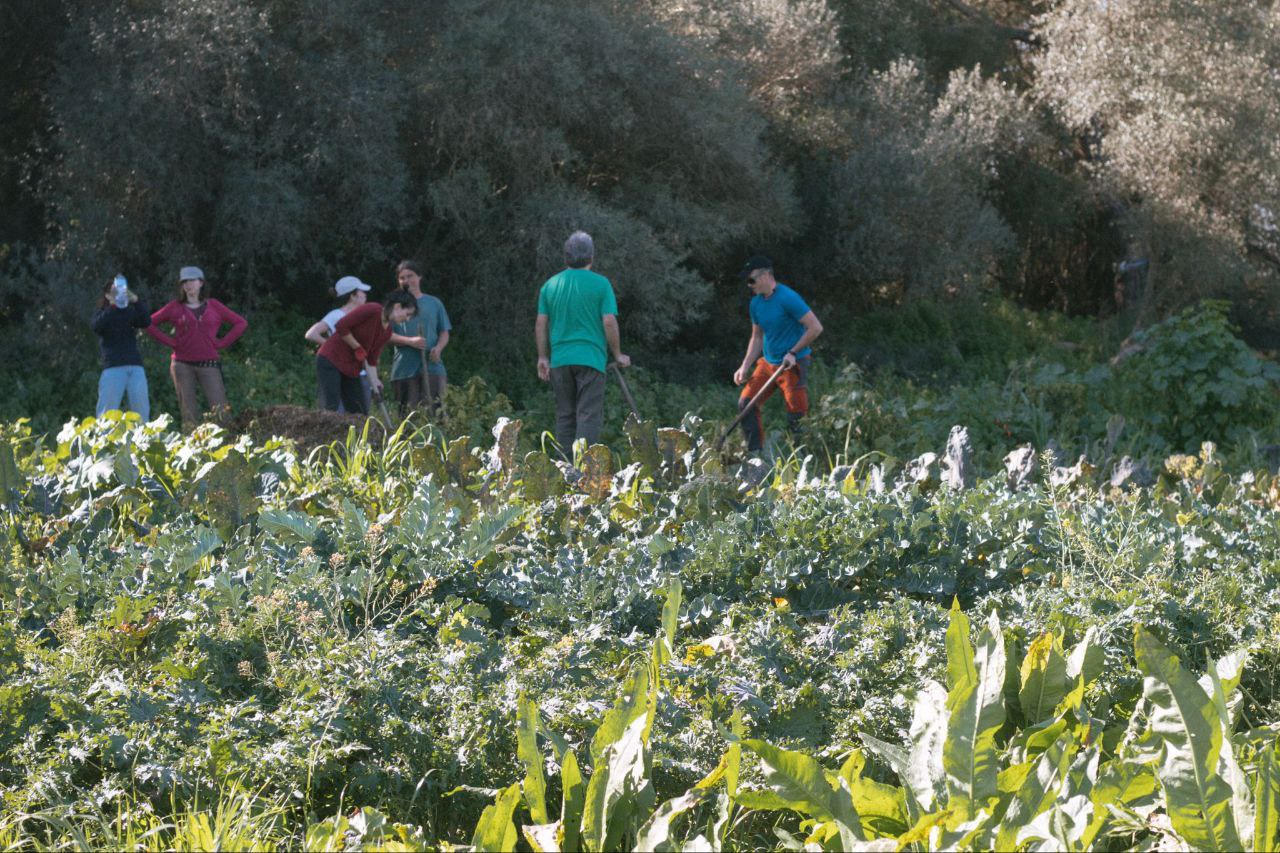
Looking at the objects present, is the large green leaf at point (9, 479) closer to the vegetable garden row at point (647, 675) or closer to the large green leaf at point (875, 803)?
the vegetable garden row at point (647, 675)

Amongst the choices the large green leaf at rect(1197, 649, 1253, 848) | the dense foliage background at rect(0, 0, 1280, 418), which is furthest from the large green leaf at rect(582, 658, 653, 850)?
the dense foliage background at rect(0, 0, 1280, 418)

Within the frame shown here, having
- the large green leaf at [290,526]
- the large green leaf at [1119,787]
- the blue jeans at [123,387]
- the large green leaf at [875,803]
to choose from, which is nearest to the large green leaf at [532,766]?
the large green leaf at [875,803]

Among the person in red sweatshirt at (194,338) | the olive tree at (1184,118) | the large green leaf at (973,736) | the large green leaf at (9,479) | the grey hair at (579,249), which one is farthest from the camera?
the olive tree at (1184,118)

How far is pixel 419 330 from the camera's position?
391 inches

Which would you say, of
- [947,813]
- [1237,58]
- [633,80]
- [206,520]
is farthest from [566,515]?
[1237,58]

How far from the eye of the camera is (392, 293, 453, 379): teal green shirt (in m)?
9.89

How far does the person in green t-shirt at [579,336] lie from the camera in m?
8.02

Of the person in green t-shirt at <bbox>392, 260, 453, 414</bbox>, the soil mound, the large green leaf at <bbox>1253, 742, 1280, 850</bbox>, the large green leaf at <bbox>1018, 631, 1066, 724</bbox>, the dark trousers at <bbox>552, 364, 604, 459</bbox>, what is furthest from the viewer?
the person in green t-shirt at <bbox>392, 260, 453, 414</bbox>

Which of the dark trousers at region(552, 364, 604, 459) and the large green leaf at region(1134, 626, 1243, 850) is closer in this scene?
the large green leaf at region(1134, 626, 1243, 850)

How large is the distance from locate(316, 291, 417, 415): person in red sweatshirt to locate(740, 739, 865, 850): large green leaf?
669 cm

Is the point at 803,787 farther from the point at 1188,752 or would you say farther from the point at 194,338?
the point at 194,338

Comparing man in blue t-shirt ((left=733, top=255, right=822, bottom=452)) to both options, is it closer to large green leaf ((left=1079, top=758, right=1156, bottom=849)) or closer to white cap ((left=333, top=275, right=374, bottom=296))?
white cap ((left=333, top=275, right=374, bottom=296))

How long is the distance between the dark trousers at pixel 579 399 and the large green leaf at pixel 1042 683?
5330 millimetres

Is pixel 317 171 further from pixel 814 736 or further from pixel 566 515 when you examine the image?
pixel 814 736
